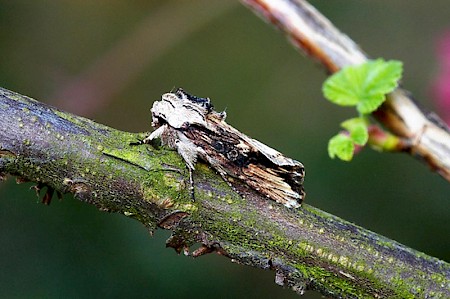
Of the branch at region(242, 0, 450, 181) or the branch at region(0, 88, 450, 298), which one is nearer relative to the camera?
the branch at region(0, 88, 450, 298)

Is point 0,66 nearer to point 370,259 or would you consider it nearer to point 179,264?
point 179,264

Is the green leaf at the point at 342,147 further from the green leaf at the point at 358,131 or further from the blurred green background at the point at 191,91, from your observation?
the blurred green background at the point at 191,91

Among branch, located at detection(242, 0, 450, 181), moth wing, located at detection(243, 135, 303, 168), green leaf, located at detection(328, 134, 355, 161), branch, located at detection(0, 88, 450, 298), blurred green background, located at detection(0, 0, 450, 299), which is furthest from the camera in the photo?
blurred green background, located at detection(0, 0, 450, 299)

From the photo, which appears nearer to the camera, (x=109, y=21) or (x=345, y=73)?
(x=345, y=73)

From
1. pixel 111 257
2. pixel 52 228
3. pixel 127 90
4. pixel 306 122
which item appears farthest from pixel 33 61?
pixel 306 122

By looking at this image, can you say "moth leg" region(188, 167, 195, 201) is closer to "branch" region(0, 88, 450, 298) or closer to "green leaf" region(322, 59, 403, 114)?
"branch" region(0, 88, 450, 298)

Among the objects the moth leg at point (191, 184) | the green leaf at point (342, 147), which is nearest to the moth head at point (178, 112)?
the moth leg at point (191, 184)

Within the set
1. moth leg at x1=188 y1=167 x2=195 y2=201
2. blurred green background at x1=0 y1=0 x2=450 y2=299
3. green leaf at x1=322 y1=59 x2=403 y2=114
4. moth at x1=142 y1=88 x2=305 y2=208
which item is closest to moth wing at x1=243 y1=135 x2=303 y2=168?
moth at x1=142 y1=88 x2=305 y2=208
